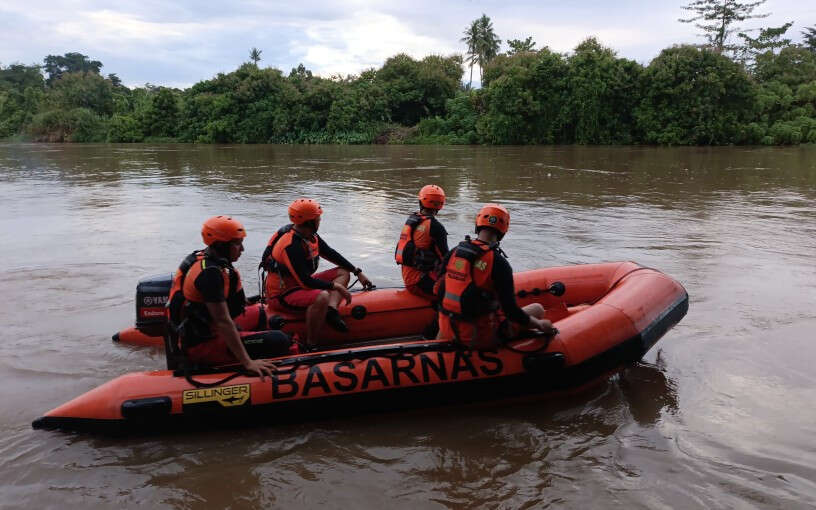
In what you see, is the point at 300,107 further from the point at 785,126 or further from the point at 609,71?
the point at 785,126

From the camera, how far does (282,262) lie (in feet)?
13.5

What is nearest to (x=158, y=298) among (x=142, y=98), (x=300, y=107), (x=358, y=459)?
(x=358, y=459)

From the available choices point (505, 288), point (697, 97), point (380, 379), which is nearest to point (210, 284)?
point (380, 379)

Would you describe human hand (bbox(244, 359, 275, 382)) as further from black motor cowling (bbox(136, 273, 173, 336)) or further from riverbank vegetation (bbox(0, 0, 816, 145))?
riverbank vegetation (bbox(0, 0, 816, 145))

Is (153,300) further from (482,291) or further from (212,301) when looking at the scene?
(482,291)

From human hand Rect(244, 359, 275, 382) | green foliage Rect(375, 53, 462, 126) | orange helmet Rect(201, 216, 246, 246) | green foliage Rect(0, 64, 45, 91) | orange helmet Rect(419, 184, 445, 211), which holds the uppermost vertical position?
green foliage Rect(0, 64, 45, 91)

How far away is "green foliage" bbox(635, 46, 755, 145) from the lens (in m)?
28.1

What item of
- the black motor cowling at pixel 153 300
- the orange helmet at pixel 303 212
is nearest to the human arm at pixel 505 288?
the orange helmet at pixel 303 212

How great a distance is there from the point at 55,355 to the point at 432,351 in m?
2.96

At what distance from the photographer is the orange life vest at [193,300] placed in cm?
326

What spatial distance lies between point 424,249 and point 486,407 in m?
1.25

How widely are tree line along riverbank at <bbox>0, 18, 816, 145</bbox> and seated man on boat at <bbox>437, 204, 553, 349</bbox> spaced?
27918mm

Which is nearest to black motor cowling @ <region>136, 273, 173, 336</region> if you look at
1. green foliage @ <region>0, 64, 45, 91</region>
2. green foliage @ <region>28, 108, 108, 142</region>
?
green foliage @ <region>28, 108, 108, 142</region>

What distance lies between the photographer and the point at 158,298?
4277 mm
